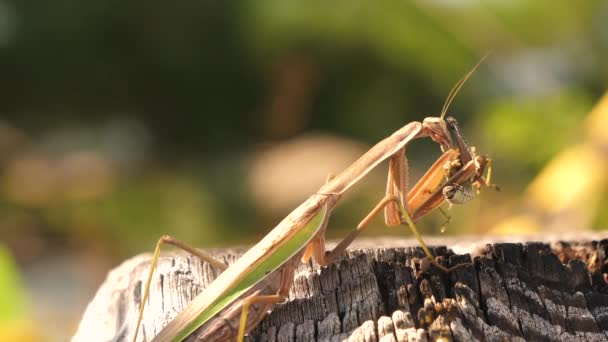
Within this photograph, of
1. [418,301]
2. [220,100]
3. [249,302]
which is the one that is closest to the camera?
[418,301]

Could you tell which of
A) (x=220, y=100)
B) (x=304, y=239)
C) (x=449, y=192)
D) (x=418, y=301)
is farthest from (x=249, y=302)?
(x=220, y=100)

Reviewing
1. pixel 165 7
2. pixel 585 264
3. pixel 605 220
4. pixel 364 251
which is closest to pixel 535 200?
pixel 605 220

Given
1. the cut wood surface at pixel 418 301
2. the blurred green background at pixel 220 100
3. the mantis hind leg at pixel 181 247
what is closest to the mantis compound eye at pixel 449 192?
the cut wood surface at pixel 418 301

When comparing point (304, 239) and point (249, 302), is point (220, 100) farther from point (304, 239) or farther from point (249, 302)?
point (249, 302)

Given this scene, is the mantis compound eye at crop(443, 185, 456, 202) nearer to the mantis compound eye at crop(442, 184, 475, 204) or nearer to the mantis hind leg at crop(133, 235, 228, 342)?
the mantis compound eye at crop(442, 184, 475, 204)

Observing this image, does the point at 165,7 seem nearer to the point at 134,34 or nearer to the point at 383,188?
the point at 134,34
